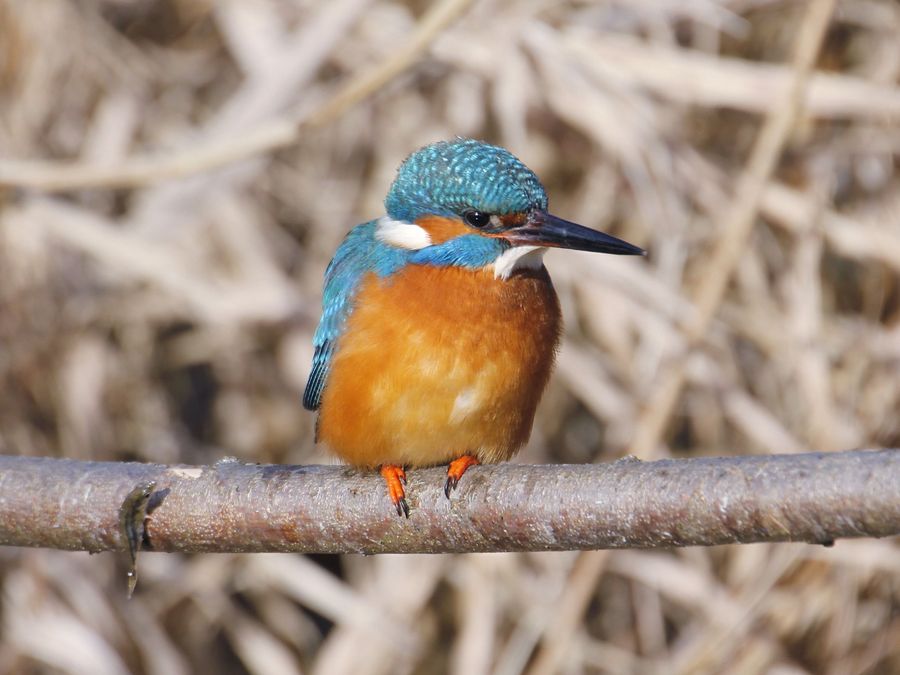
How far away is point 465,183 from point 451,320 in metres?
0.30

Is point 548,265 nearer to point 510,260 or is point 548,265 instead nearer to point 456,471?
point 510,260

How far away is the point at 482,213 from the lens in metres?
2.47

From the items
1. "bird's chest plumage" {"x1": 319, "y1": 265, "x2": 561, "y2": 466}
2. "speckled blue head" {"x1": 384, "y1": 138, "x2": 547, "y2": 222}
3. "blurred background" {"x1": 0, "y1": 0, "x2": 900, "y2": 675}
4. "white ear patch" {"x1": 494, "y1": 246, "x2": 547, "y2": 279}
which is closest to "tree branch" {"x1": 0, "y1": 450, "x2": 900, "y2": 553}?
"bird's chest plumage" {"x1": 319, "y1": 265, "x2": 561, "y2": 466}

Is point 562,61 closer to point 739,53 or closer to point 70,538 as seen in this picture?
point 739,53

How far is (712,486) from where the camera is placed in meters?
1.60

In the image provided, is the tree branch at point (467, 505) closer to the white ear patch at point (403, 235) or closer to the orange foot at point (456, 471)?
the orange foot at point (456, 471)

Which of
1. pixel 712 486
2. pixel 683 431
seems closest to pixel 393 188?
pixel 712 486

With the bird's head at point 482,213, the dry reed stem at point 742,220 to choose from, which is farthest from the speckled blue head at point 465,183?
the dry reed stem at point 742,220

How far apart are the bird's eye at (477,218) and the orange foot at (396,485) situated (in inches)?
22.2

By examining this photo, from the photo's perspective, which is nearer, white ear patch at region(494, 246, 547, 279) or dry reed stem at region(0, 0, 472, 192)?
white ear patch at region(494, 246, 547, 279)

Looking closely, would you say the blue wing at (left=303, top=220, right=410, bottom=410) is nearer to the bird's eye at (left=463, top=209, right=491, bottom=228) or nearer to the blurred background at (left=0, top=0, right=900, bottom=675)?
the bird's eye at (left=463, top=209, right=491, bottom=228)

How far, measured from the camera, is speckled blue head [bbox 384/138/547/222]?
243cm

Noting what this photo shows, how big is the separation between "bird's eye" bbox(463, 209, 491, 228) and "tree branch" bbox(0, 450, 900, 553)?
56cm

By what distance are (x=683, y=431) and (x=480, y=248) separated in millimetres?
1839
